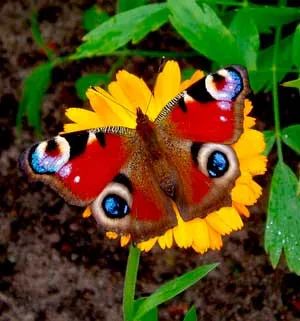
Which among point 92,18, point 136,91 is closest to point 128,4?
point 92,18

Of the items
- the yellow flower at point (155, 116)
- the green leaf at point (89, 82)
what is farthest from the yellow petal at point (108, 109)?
the green leaf at point (89, 82)

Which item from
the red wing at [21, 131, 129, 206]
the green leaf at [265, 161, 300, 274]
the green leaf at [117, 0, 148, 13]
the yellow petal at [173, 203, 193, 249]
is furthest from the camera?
the green leaf at [117, 0, 148, 13]

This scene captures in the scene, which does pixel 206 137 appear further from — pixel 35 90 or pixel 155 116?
pixel 35 90

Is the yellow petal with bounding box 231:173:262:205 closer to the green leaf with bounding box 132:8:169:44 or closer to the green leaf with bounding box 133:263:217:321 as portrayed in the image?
the green leaf with bounding box 133:263:217:321

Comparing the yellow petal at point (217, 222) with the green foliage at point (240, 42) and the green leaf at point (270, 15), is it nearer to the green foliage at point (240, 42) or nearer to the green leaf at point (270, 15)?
the green foliage at point (240, 42)

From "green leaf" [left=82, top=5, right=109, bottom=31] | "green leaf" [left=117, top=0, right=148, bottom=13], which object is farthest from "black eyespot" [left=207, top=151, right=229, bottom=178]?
"green leaf" [left=82, top=5, right=109, bottom=31]
